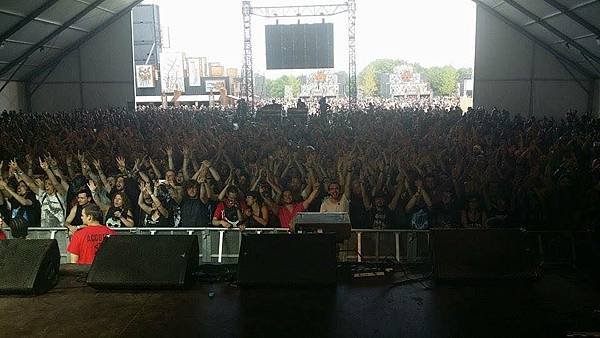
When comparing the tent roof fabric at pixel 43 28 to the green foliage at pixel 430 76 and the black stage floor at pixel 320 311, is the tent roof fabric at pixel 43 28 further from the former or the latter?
the green foliage at pixel 430 76

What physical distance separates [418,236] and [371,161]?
2.52m

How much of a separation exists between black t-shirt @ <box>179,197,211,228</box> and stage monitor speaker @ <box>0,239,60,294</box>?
217 cm

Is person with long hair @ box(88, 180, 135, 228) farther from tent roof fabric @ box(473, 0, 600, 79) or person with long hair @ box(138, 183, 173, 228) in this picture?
tent roof fabric @ box(473, 0, 600, 79)

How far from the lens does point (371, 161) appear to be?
7.39 metres

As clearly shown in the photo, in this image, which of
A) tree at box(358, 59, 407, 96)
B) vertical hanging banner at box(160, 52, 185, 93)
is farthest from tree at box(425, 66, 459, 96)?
vertical hanging banner at box(160, 52, 185, 93)

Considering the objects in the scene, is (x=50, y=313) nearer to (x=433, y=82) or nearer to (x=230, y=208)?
(x=230, y=208)

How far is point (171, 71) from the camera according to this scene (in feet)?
130

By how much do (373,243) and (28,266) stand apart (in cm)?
293

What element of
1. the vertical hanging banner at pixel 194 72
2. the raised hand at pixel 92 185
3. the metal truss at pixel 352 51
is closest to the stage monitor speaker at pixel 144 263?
the raised hand at pixel 92 185

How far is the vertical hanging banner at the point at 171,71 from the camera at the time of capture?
39688mm

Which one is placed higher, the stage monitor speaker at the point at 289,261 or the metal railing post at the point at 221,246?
the stage monitor speaker at the point at 289,261

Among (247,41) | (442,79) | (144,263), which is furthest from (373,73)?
(144,263)

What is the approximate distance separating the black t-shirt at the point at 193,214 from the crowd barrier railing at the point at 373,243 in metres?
0.57

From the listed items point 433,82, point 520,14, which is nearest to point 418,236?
point 520,14
